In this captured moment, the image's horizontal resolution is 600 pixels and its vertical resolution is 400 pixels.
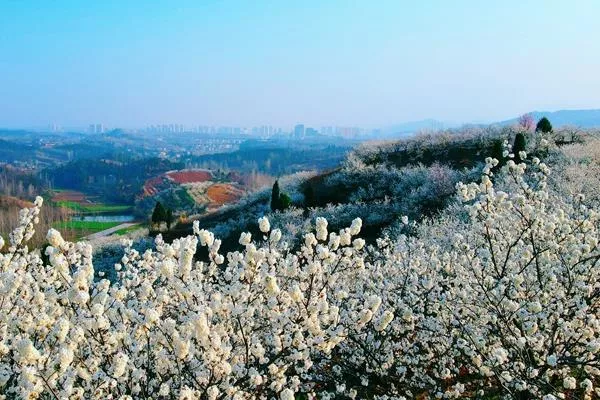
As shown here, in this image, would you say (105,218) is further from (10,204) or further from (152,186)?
(152,186)

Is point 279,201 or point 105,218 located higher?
point 279,201

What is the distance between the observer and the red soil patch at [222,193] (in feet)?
314

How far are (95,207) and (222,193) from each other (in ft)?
87.3

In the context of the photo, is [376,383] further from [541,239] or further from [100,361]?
[100,361]

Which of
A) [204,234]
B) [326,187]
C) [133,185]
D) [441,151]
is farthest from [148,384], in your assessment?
[133,185]

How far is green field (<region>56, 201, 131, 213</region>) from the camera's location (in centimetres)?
9635

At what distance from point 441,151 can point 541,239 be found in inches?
1239

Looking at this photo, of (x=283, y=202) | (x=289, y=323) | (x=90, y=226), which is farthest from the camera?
(x=90, y=226)

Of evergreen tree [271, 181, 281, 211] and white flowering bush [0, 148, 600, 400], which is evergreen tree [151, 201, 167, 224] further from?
white flowering bush [0, 148, 600, 400]

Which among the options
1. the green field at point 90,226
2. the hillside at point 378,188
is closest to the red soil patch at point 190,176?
the green field at point 90,226

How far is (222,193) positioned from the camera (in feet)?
328

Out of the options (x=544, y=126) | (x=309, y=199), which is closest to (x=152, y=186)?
(x=309, y=199)

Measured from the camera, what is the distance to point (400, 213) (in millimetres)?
29078

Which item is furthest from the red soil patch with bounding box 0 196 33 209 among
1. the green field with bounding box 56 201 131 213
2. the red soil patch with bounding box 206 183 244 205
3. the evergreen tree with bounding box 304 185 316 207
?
the evergreen tree with bounding box 304 185 316 207
